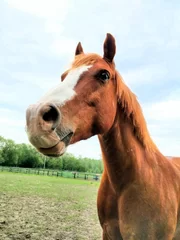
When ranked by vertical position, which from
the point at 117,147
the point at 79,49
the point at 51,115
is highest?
the point at 79,49

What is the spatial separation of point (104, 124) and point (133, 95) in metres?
0.77

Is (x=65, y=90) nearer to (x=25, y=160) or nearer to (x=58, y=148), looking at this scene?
(x=58, y=148)

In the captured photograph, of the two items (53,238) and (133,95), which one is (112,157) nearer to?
(133,95)

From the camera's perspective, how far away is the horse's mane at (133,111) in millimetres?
2812

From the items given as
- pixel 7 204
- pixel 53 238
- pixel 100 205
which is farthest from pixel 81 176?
pixel 100 205

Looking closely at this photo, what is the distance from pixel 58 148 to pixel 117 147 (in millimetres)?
929

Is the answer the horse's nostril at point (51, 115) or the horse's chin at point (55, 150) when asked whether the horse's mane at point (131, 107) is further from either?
the horse's chin at point (55, 150)

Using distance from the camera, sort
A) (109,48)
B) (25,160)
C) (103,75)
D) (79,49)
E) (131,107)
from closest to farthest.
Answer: (103,75), (109,48), (131,107), (79,49), (25,160)

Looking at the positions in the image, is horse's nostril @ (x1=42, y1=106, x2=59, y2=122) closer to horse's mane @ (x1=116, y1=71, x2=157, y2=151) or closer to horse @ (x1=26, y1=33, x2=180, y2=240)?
horse @ (x1=26, y1=33, x2=180, y2=240)

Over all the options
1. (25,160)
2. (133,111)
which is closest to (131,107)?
(133,111)

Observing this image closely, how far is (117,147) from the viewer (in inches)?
110

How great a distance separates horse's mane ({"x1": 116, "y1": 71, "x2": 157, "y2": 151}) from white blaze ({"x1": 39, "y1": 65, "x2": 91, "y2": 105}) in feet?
1.76

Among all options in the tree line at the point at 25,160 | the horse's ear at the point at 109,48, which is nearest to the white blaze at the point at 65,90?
the horse's ear at the point at 109,48

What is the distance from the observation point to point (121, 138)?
2828 millimetres
